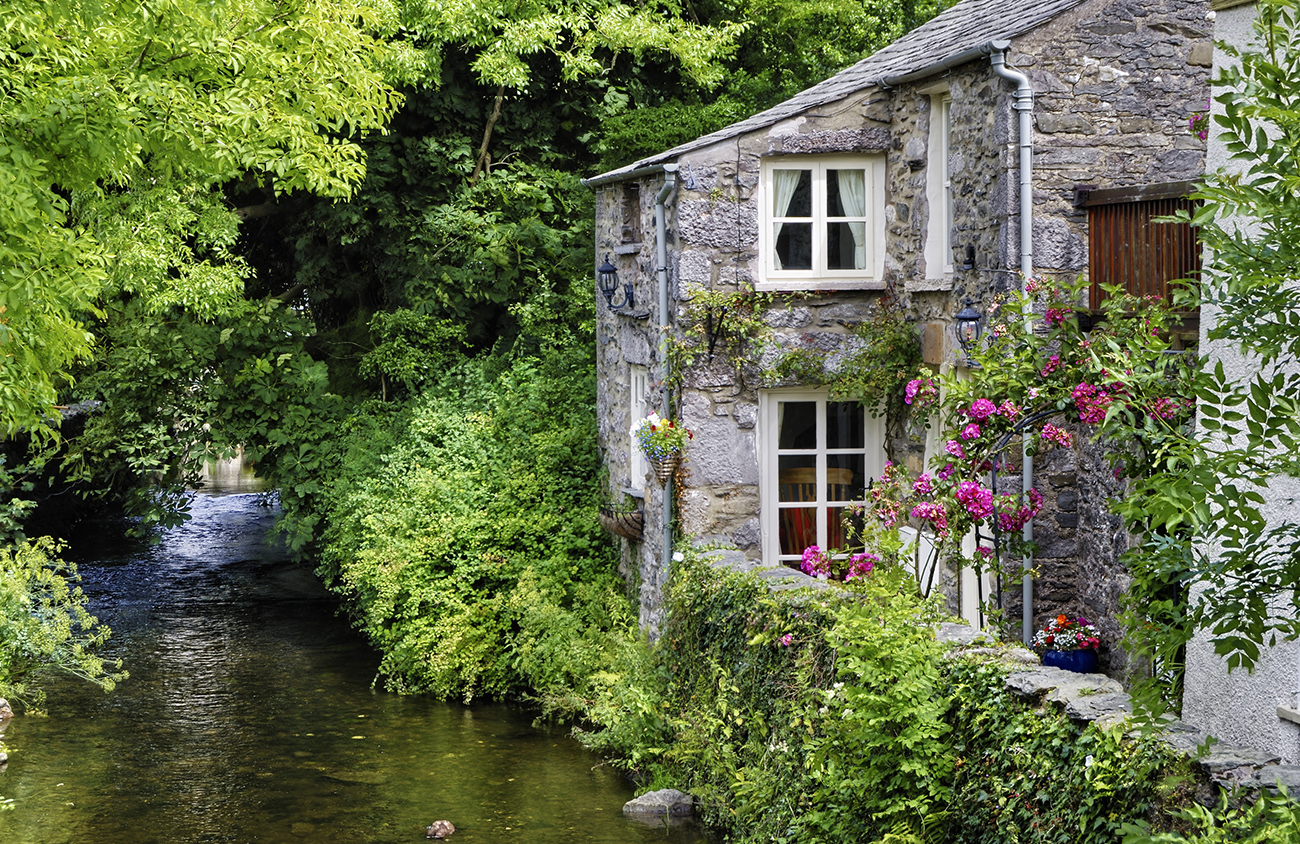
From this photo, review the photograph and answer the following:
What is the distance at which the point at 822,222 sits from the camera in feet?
37.7

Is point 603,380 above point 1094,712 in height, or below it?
above

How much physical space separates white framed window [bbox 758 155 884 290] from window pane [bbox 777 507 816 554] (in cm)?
199

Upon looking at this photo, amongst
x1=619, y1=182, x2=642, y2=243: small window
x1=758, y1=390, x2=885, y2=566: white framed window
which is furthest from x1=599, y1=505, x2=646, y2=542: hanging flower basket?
x1=619, y1=182, x2=642, y2=243: small window

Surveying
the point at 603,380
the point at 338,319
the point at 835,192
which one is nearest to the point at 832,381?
the point at 835,192

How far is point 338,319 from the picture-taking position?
20.4 meters

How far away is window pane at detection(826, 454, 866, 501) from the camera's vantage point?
456 inches

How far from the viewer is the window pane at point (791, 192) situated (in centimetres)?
1139

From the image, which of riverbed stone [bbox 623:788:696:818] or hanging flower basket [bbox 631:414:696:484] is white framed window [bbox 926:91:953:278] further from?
riverbed stone [bbox 623:788:696:818]

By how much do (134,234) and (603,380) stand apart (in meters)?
5.36

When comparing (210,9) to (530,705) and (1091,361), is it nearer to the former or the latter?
(1091,361)

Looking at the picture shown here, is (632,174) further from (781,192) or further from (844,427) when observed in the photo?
(844,427)

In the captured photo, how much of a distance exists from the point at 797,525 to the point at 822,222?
2.70 metres

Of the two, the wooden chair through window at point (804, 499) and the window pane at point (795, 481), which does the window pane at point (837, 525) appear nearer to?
the wooden chair through window at point (804, 499)

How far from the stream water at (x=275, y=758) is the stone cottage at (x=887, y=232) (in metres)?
2.12
